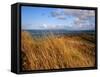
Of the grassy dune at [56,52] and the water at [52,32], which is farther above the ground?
the water at [52,32]

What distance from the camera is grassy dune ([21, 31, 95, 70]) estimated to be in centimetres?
282

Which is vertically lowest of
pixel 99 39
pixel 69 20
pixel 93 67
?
pixel 93 67

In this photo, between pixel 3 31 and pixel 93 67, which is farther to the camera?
pixel 93 67

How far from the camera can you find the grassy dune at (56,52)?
282cm

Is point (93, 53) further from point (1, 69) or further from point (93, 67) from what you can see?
point (1, 69)

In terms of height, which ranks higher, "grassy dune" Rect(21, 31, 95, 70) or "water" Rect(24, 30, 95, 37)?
"water" Rect(24, 30, 95, 37)

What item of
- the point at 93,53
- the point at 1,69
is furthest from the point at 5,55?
the point at 93,53

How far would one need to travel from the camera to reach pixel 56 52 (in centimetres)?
296

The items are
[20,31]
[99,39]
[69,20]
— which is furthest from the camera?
[99,39]

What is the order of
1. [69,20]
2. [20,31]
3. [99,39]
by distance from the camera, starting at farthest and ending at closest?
[99,39]
[69,20]
[20,31]

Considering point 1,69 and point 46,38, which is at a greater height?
point 46,38

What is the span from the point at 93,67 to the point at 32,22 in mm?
840

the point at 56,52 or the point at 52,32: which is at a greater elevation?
the point at 52,32

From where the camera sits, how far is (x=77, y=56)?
307cm
